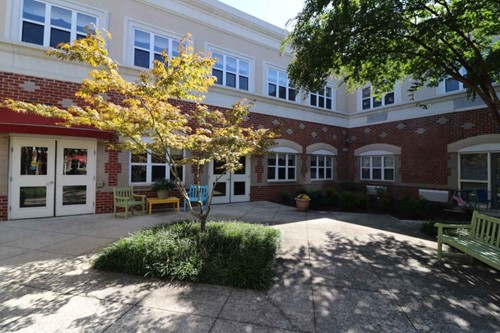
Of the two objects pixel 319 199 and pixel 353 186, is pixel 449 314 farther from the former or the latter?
pixel 353 186

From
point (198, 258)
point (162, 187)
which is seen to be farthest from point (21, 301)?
point (162, 187)

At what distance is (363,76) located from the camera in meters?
7.65

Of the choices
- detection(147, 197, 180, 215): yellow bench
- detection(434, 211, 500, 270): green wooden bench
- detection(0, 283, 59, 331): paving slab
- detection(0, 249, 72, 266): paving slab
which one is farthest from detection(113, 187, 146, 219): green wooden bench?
detection(434, 211, 500, 270): green wooden bench

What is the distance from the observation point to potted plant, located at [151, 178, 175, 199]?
353 inches

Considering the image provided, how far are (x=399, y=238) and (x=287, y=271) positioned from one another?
3847 millimetres

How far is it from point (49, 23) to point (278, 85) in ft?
32.0

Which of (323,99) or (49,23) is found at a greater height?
(49,23)

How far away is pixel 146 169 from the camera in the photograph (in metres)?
9.50

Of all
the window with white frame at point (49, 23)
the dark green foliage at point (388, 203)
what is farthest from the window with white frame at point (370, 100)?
the window with white frame at point (49, 23)

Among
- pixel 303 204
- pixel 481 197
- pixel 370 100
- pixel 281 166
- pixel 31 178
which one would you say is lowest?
pixel 303 204

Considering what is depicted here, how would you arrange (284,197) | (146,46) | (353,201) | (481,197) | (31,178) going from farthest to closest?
(284,197) < (353,201) < (481,197) < (146,46) < (31,178)

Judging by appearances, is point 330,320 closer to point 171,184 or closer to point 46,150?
point 171,184

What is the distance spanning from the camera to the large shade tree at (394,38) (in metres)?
5.36

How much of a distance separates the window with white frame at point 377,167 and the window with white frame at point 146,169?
1116 centimetres
